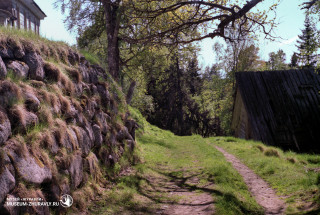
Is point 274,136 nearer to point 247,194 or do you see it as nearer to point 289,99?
point 289,99

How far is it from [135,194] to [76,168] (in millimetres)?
2120

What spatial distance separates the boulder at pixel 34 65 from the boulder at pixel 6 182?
8.94ft

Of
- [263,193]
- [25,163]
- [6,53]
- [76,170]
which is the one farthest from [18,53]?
[263,193]

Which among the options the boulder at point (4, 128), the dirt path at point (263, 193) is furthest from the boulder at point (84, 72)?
the dirt path at point (263, 193)

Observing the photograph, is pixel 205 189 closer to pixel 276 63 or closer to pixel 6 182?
pixel 6 182

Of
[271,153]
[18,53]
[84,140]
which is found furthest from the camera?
[271,153]

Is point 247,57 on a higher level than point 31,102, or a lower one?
higher

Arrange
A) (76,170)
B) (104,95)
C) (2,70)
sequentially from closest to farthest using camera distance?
(2,70) < (76,170) < (104,95)

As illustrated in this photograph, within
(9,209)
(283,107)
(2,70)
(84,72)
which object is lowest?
(9,209)

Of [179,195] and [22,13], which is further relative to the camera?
[22,13]

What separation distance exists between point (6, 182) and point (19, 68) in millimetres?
2617

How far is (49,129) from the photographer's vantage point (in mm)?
5516

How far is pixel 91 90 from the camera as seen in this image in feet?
29.6

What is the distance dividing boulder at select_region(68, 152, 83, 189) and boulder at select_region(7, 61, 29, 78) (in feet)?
6.72
